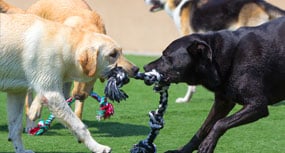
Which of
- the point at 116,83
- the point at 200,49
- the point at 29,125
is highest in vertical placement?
the point at 200,49

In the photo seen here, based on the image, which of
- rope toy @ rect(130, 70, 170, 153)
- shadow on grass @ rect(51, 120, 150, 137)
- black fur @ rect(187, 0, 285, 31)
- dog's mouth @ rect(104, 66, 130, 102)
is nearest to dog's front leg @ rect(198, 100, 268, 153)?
rope toy @ rect(130, 70, 170, 153)

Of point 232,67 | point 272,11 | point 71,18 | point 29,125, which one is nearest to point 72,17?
point 71,18

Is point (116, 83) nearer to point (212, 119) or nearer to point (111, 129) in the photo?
point (212, 119)

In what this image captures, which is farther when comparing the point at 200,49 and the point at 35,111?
the point at 35,111

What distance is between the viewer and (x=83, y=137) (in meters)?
4.93

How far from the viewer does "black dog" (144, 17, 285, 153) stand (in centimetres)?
473

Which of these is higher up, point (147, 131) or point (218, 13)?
point (147, 131)

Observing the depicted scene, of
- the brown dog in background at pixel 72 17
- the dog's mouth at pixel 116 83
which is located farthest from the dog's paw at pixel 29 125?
the dog's mouth at pixel 116 83

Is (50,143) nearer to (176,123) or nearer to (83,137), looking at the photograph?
(83,137)

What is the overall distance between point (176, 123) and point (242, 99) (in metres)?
2.28

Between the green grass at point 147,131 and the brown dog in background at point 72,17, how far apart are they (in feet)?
0.96

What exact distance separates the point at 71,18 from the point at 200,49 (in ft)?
5.99

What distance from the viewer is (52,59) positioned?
16.1ft

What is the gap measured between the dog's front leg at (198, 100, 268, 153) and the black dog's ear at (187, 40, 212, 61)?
0.42m
